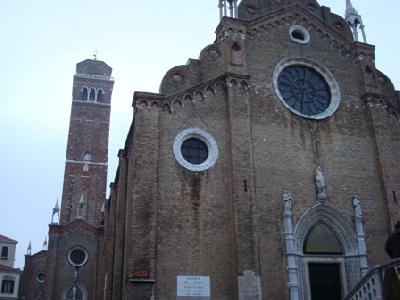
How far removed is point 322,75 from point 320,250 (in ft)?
23.5

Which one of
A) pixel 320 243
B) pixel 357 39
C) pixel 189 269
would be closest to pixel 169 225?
pixel 189 269

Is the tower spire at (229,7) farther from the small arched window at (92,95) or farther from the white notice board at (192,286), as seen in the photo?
the small arched window at (92,95)

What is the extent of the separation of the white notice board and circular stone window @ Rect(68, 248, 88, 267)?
19.3 metres

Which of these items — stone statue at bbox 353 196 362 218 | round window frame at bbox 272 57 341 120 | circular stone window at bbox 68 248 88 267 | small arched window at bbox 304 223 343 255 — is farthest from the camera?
circular stone window at bbox 68 248 88 267

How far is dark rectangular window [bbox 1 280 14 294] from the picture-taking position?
4324 cm

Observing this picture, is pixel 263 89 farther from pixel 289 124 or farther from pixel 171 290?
pixel 171 290

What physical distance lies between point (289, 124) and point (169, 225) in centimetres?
610

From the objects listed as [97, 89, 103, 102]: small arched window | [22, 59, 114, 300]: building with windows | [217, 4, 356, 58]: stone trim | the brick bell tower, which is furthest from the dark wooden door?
[97, 89, 103, 102]: small arched window

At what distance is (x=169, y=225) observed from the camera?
47.7 feet

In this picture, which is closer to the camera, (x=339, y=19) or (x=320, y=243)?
(x=320, y=243)

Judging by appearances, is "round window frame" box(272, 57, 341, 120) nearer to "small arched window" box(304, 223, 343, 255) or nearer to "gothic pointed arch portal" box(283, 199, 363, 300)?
"gothic pointed arch portal" box(283, 199, 363, 300)

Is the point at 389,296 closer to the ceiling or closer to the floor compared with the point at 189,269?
closer to the floor

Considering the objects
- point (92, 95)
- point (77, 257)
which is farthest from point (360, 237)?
point (92, 95)

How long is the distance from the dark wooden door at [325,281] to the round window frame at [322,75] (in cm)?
557
